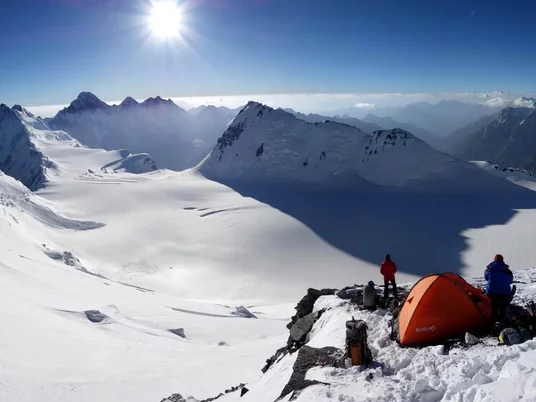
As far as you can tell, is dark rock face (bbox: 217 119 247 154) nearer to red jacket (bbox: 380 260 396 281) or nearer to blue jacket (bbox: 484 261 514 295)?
red jacket (bbox: 380 260 396 281)

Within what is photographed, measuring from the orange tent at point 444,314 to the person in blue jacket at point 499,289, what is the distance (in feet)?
0.56

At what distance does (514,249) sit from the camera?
1948 inches

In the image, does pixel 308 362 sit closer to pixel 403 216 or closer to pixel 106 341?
pixel 106 341

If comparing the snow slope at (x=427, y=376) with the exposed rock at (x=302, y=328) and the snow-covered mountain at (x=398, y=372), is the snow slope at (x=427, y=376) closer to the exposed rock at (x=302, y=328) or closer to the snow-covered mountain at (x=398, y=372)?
the snow-covered mountain at (x=398, y=372)

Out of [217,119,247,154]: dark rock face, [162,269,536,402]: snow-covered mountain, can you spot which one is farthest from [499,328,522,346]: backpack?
[217,119,247,154]: dark rock face

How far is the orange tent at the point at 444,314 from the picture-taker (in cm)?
876

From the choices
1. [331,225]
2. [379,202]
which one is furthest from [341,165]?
[331,225]

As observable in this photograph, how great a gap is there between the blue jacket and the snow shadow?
4030 centimetres

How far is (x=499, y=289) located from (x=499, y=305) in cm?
41

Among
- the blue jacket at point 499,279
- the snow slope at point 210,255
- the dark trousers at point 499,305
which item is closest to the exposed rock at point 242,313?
the snow slope at point 210,255

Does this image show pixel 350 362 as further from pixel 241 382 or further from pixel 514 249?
pixel 514 249

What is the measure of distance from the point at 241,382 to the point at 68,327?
9.30m

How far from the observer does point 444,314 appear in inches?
349

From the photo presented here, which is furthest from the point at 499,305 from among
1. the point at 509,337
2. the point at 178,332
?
the point at 178,332
